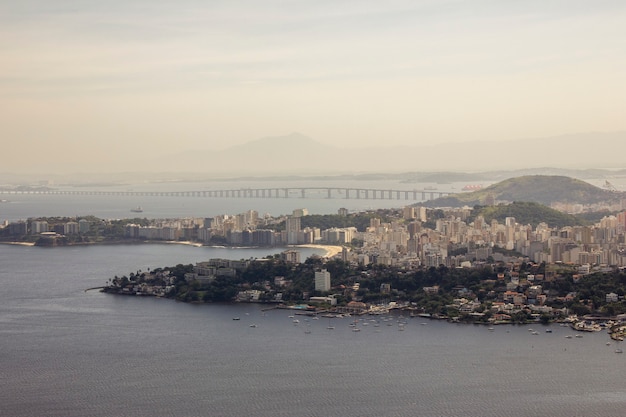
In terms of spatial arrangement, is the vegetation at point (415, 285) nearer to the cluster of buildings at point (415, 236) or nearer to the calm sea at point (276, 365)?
the calm sea at point (276, 365)

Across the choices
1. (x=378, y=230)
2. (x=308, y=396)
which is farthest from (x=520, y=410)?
(x=378, y=230)

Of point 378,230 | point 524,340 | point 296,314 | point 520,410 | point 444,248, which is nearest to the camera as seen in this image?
point 520,410

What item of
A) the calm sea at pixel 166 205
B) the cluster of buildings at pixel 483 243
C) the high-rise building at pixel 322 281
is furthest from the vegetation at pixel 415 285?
the calm sea at pixel 166 205

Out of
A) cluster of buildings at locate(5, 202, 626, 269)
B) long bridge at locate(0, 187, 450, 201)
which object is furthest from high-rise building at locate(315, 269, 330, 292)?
long bridge at locate(0, 187, 450, 201)

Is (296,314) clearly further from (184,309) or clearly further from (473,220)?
(473,220)

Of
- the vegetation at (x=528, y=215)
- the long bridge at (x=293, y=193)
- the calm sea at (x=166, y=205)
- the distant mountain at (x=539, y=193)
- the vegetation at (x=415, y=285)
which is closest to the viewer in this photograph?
the vegetation at (x=415, y=285)

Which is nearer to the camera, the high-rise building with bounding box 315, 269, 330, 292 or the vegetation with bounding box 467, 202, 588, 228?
the high-rise building with bounding box 315, 269, 330, 292

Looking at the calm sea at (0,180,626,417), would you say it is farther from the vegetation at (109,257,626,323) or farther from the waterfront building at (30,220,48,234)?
the waterfront building at (30,220,48,234)
